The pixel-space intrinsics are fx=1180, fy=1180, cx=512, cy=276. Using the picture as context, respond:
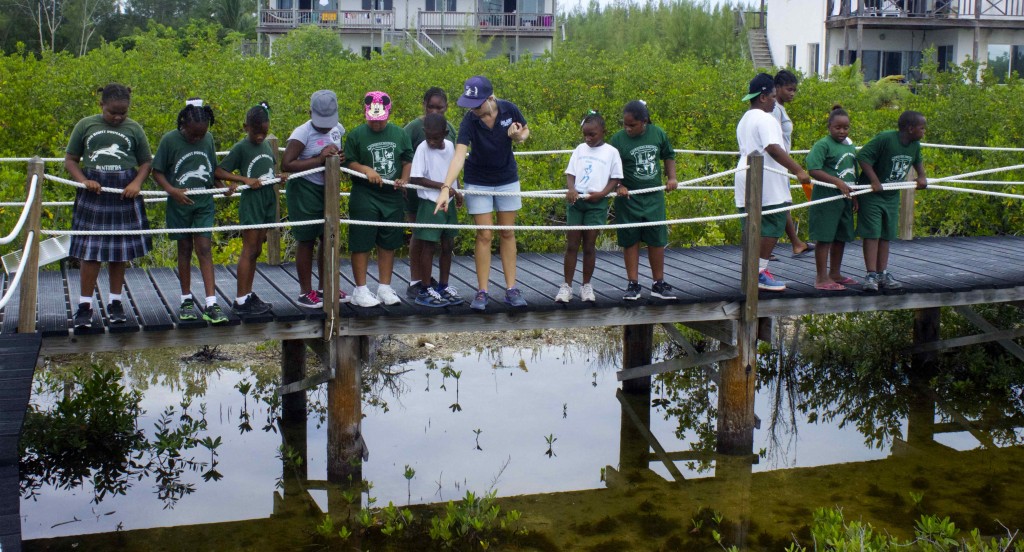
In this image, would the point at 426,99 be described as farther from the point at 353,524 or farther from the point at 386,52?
the point at 386,52

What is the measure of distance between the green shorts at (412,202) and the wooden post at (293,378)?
1.57 meters

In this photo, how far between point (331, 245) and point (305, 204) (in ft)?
1.12

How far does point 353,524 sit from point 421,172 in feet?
7.46

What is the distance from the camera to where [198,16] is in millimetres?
54219

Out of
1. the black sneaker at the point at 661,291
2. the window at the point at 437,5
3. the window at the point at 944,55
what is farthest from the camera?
the window at the point at 437,5

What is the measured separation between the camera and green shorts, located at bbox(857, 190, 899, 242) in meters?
8.62

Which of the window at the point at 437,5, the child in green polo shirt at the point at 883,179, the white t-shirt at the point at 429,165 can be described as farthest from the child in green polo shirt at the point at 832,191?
the window at the point at 437,5

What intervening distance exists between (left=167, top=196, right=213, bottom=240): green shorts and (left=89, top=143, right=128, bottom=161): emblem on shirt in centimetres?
42

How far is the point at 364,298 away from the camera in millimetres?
7785

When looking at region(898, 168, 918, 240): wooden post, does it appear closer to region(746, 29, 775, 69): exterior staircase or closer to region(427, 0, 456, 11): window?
region(746, 29, 775, 69): exterior staircase

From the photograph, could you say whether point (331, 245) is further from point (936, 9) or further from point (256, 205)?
point (936, 9)

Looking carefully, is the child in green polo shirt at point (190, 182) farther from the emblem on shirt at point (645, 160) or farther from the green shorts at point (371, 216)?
the emblem on shirt at point (645, 160)

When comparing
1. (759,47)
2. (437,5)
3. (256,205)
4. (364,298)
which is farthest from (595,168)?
(437,5)

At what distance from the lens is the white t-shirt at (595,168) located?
782 centimetres
